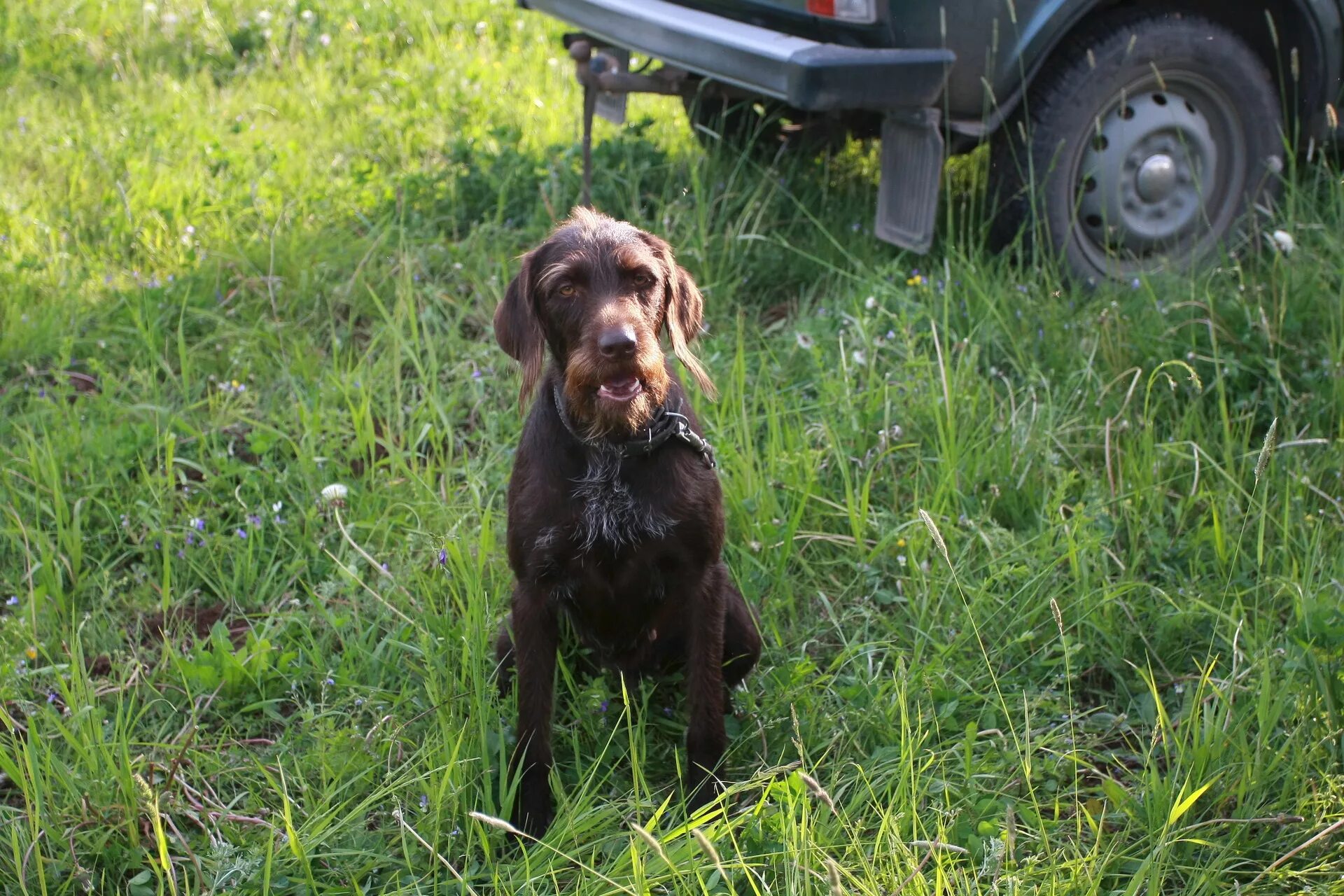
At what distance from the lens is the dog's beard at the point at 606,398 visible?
250 cm

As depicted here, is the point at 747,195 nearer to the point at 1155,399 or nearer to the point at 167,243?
the point at 1155,399

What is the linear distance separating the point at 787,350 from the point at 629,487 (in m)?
1.58

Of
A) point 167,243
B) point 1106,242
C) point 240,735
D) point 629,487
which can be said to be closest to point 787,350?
point 1106,242

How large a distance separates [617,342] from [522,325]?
349mm

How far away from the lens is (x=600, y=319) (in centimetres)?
254

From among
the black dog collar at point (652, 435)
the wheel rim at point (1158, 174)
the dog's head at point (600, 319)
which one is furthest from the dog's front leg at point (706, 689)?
the wheel rim at point (1158, 174)

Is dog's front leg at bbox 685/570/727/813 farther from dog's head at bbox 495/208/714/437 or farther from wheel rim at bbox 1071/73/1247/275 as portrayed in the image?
wheel rim at bbox 1071/73/1247/275

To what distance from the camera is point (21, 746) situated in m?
2.54

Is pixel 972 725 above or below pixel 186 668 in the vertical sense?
above

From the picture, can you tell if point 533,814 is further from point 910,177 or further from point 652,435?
point 910,177

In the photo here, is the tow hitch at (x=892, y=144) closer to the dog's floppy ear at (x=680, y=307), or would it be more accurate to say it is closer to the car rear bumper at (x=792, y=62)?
the car rear bumper at (x=792, y=62)

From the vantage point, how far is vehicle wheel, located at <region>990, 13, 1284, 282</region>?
4.14 metres

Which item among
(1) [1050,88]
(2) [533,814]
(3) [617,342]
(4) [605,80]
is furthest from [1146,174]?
(2) [533,814]

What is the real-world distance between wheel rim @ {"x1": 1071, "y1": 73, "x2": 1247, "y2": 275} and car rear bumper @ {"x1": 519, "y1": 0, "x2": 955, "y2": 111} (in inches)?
28.8
